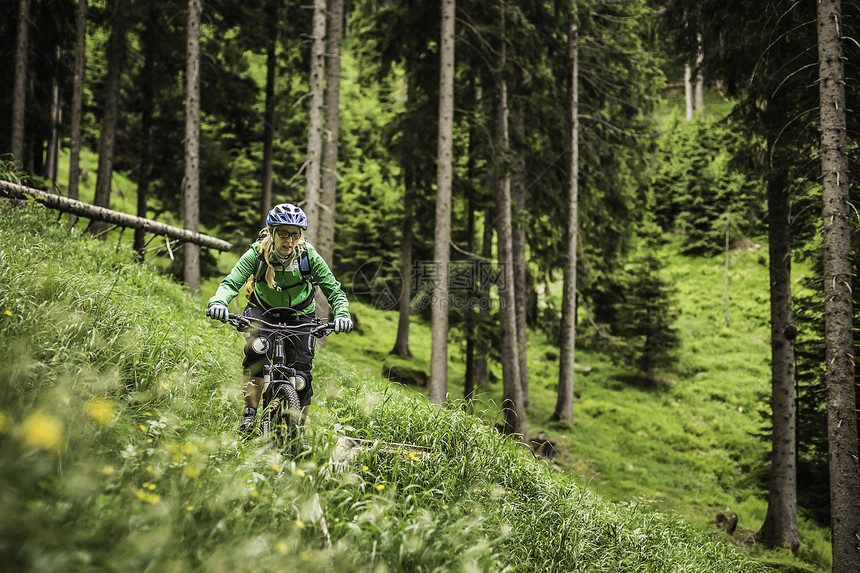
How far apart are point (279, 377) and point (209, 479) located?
1.68 m

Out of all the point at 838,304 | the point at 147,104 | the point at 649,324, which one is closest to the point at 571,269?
the point at 649,324

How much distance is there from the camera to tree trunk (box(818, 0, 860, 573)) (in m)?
7.14

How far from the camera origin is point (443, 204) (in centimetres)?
1170

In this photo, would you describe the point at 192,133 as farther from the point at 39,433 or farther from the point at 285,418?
the point at 39,433

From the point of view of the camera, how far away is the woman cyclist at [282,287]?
4422 mm

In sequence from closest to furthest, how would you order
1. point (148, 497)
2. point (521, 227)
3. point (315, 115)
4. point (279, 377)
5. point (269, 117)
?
point (148, 497) → point (279, 377) → point (315, 115) → point (521, 227) → point (269, 117)

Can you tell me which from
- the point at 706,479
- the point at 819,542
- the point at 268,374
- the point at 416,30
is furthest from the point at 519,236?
the point at 268,374

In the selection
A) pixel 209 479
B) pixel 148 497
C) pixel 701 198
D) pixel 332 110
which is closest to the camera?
pixel 148 497

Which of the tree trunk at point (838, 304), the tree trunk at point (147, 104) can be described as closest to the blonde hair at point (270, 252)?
the tree trunk at point (838, 304)

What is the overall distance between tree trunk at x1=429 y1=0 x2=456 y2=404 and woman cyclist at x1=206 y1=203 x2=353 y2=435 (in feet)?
22.6

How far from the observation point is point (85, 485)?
6.56 feet

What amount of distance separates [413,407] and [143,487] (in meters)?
3.25

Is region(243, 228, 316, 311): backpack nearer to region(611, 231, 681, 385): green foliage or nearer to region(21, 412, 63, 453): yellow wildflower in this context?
region(21, 412, 63, 453): yellow wildflower

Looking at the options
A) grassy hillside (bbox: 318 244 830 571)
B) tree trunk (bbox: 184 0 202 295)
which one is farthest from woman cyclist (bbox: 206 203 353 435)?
tree trunk (bbox: 184 0 202 295)
